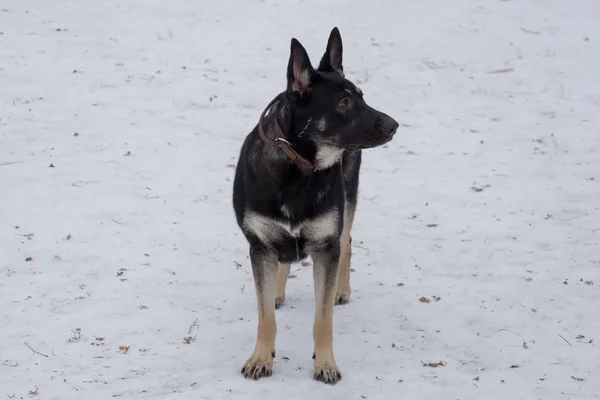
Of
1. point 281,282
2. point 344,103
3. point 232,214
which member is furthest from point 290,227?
point 232,214

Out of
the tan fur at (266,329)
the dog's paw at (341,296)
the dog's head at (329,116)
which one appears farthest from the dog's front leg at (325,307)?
the dog's paw at (341,296)

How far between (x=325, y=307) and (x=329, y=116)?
4.43 ft

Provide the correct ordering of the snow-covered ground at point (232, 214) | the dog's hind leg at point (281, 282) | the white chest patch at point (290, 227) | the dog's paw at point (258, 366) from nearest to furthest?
the white chest patch at point (290, 227) < the dog's paw at point (258, 366) < the snow-covered ground at point (232, 214) < the dog's hind leg at point (281, 282)

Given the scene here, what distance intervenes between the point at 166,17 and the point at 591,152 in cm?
804

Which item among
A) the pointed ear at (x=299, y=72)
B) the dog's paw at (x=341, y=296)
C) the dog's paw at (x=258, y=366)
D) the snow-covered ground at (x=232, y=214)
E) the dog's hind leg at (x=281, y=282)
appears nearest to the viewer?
the pointed ear at (x=299, y=72)

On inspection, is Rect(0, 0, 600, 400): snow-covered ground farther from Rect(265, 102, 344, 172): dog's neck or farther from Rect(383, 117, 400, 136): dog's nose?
Rect(383, 117, 400, 136): dog's nose

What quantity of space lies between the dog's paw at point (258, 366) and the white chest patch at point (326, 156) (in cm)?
140

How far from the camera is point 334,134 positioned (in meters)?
4.77

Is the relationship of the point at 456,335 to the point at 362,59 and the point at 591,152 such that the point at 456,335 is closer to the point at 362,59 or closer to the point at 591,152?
the point at 591,152

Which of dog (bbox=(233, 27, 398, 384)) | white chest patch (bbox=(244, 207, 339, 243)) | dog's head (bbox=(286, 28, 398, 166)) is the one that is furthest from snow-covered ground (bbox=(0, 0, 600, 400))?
dog's head (bbox=(286, 28, 398, 166))

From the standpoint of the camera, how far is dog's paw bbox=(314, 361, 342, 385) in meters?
5.00

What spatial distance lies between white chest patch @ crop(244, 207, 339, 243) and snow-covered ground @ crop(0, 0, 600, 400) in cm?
100

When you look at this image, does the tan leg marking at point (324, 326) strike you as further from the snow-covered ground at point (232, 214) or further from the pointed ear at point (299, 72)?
the pointed ear at point (299, 72)

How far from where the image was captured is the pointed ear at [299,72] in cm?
463
